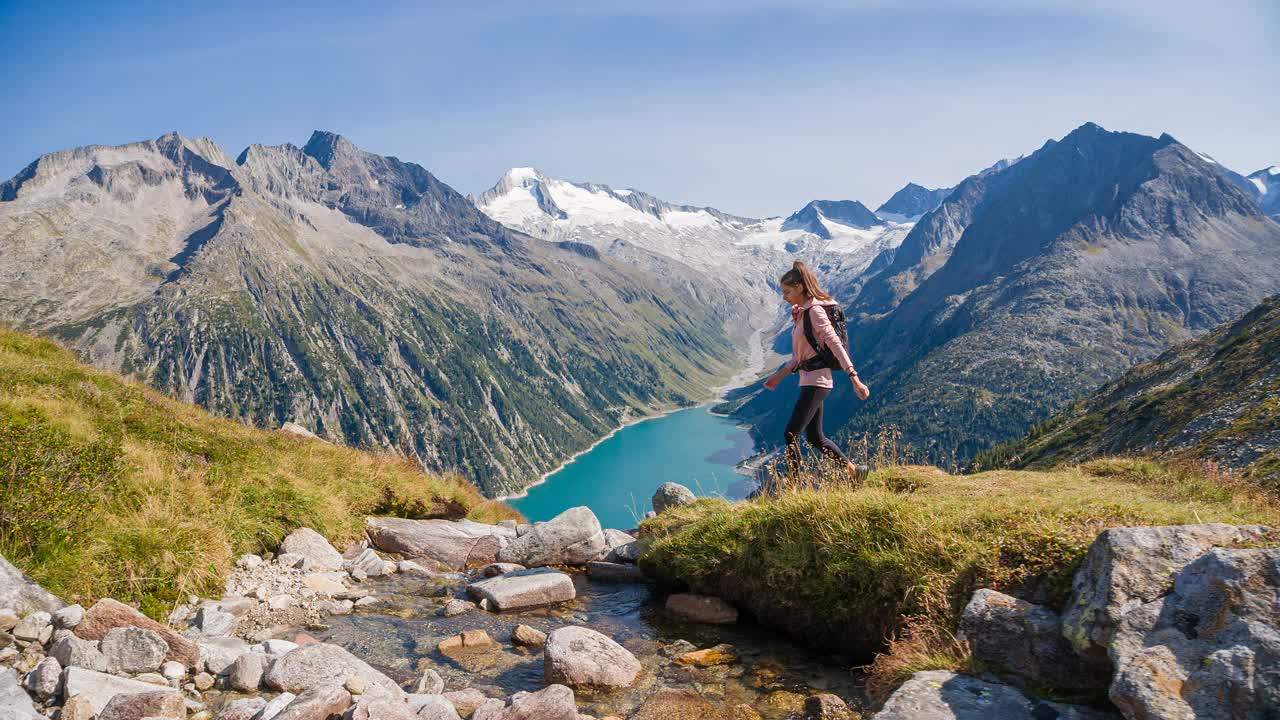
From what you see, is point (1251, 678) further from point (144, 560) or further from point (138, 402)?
point (138, 402)

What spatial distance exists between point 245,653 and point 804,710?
269 inches

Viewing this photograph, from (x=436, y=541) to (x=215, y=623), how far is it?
23.8 feet

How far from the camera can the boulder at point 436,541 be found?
15477 mm

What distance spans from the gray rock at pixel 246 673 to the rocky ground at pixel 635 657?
0.05 ft

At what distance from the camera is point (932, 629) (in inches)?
295

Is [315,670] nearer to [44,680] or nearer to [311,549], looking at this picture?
[44,680]

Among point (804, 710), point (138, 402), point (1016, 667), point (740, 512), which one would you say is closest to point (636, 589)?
point (740, 512)

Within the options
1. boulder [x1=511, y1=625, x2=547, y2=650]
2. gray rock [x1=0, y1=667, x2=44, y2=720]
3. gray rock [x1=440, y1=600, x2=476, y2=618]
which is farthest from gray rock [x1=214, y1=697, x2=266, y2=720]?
gray rock [x1=440, y1=600, x2=476, y2=618]

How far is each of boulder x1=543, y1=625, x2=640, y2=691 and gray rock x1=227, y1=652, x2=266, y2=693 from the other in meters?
3.51

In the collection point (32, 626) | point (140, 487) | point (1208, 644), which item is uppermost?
point (1208, 644)

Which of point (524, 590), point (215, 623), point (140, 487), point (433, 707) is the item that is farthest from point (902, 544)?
point (140, 487)

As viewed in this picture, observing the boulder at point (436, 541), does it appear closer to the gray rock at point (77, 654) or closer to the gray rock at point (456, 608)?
the gray rock at point (456, 608)

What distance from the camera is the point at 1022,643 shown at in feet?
21.5

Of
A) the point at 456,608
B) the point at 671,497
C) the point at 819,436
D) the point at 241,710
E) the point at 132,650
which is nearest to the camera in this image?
the point at 241,710
